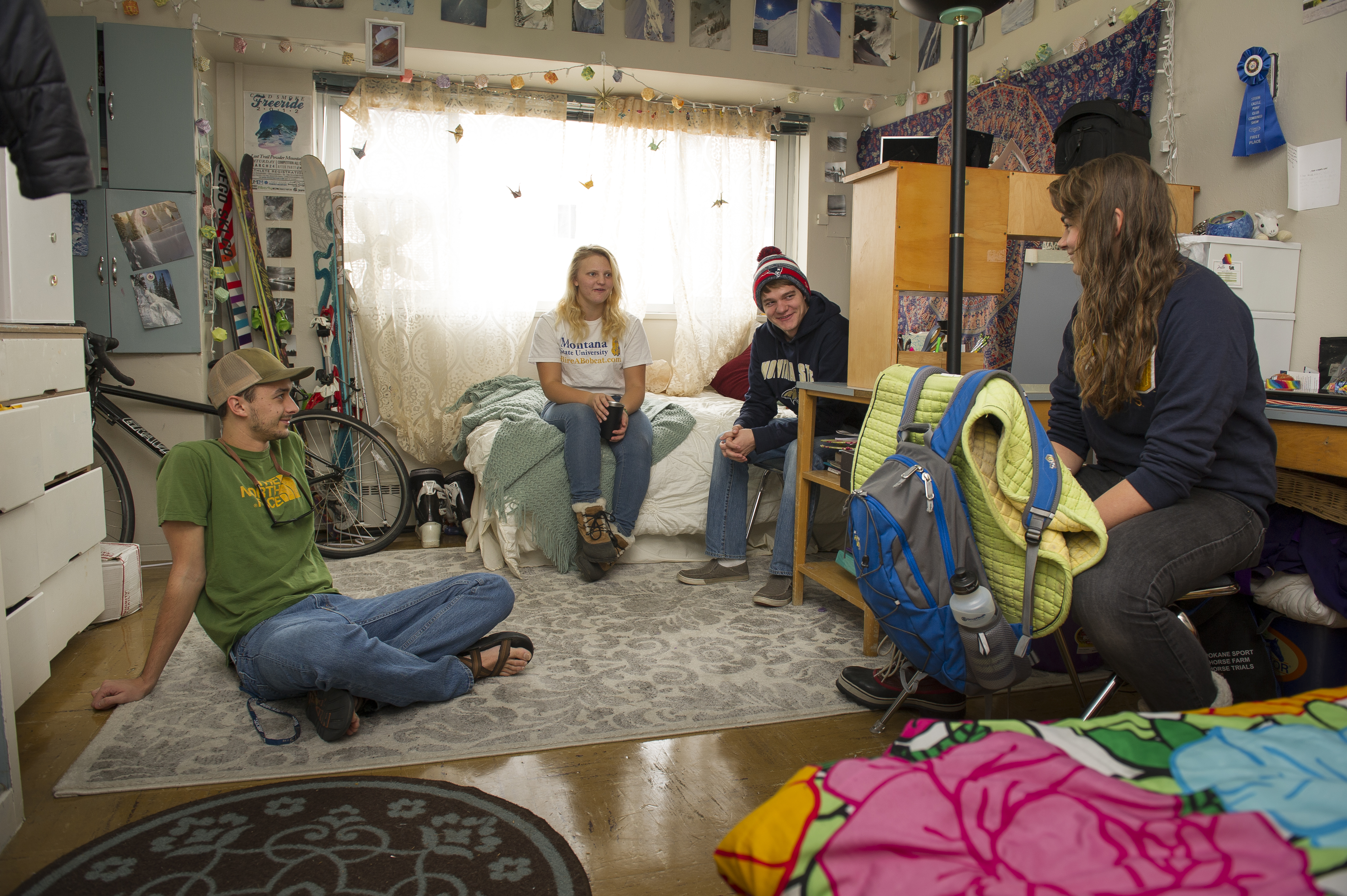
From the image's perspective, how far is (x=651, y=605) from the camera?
2662 mm

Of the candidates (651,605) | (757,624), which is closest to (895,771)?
(757,624)

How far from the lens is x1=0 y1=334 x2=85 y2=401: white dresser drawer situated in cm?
180

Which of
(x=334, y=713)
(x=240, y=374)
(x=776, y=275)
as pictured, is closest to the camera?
(x=334, y=713)

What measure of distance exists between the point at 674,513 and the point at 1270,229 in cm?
200

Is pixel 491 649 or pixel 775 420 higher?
pixel 775 420

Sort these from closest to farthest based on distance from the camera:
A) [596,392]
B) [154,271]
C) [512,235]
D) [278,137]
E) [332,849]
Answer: [332,849]
[154,271]
[596,392]
[278,137]
[512,235]

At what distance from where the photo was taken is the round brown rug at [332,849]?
4.07ft

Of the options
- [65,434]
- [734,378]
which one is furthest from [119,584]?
[734,378]

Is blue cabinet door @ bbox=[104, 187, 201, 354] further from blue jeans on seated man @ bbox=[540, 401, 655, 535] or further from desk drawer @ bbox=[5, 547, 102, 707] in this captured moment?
blue jeans on seated man @ bbox=[540, 401, 655, 535]

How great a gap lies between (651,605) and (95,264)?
2354mm

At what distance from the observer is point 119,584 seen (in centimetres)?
253

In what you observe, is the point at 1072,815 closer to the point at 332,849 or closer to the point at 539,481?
the point at 332,849

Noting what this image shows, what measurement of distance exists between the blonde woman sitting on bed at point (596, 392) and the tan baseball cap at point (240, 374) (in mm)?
1263

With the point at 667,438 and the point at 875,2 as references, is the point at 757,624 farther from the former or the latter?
the point at 875,2
